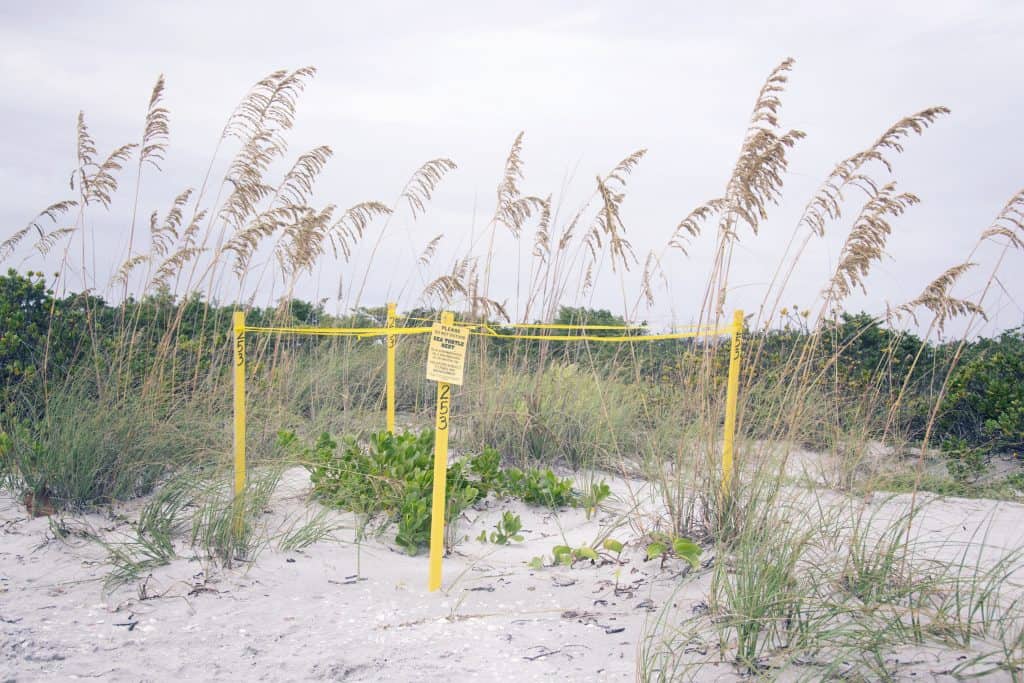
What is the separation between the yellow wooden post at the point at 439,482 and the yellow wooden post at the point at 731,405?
1362 mm

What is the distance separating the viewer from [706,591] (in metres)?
3.87

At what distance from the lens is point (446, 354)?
413 centimetres

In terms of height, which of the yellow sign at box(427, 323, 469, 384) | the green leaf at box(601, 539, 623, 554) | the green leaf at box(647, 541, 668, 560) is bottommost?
the green leaf at box(601, 539, 623, 554)

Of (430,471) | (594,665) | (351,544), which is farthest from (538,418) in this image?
(594,665)

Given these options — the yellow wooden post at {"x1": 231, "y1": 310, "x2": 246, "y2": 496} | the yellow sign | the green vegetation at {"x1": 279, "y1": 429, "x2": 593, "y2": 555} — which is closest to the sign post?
the yellow sign

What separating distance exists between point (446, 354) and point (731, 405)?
150 centimetres

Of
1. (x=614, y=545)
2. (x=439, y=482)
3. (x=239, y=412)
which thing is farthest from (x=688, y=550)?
(x=239, y=412)

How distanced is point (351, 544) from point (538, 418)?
5.77ft

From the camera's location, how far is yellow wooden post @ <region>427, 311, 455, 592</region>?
4152 mm

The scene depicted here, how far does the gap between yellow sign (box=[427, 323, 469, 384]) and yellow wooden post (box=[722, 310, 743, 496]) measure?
136 centimetres

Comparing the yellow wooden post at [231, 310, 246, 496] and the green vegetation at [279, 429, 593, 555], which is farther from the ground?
the yellow wooden post at [231, 310, 246, 496]

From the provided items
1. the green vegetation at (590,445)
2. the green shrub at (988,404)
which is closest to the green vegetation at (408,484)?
the green vegetation at (590,445)

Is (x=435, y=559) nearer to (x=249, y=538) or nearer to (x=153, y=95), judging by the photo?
(x=249, y=538)

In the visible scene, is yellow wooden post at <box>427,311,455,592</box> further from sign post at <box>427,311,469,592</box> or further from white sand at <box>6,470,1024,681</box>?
white sand at <box>6,470,1024,681</box>
